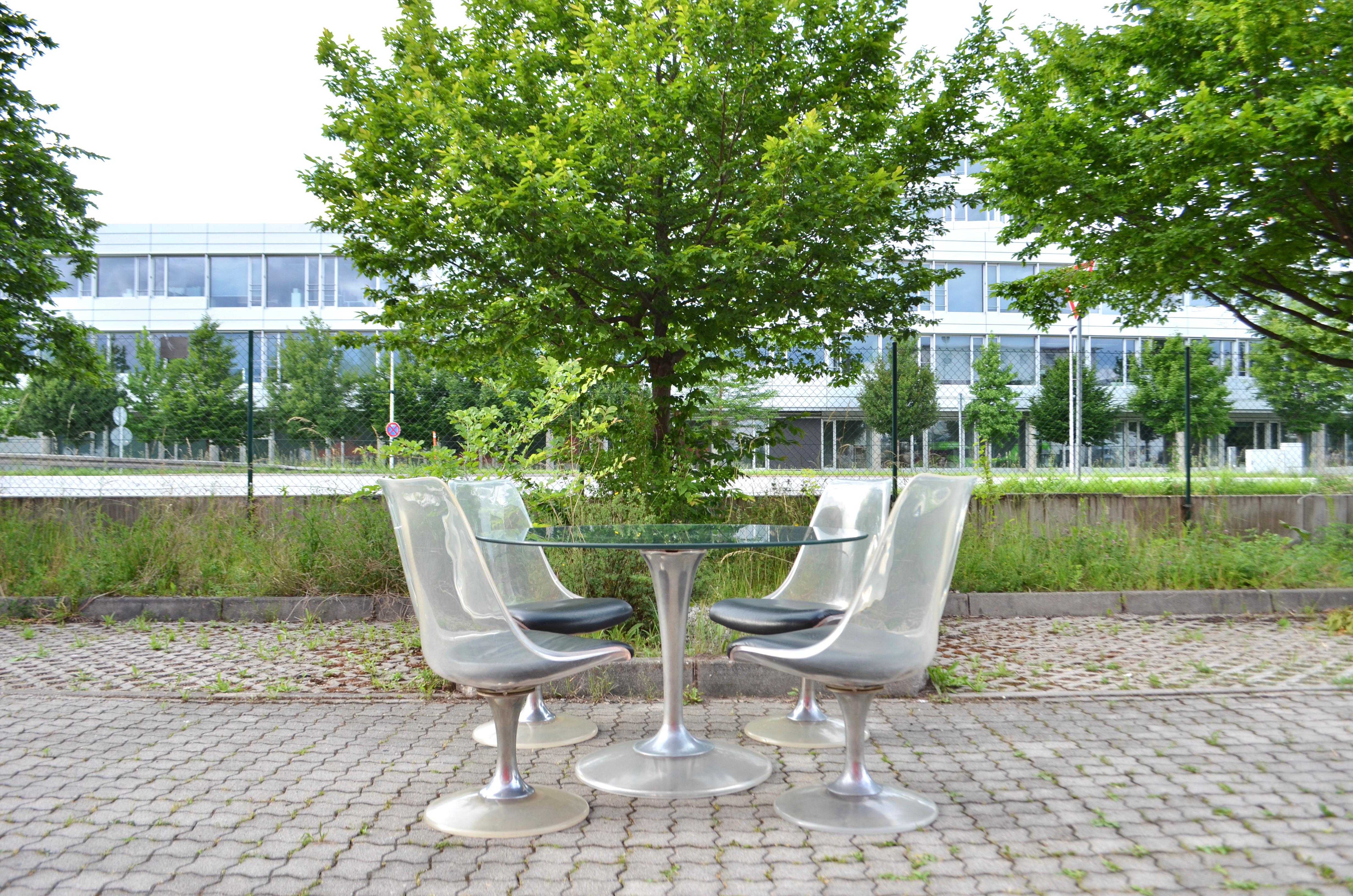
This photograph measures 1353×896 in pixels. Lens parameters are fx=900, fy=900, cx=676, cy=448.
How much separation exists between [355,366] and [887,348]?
6592mm

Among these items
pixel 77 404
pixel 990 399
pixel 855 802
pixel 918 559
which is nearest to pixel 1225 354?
pixel 990 399

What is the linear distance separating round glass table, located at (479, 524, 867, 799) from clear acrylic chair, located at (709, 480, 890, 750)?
330 mm

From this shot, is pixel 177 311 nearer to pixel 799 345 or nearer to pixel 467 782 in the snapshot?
pixel 799 345

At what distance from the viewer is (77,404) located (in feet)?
39.7

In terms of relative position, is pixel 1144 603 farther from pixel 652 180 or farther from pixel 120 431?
pixel 120 431

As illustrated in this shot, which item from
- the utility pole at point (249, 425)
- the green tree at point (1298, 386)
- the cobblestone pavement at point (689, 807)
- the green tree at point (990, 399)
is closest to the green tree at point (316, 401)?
the utility pole at point (249, 425)

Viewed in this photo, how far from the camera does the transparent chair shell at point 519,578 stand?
14.8ft

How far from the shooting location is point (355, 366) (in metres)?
11.1

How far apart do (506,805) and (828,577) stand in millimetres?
2100

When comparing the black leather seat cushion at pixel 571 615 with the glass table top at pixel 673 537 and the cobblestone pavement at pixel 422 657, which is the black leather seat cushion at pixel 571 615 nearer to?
the glass table top at pixel 673 537

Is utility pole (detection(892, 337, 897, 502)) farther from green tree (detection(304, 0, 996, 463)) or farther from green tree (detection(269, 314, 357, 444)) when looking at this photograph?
green tree (detection(269, 314, 357, 444))

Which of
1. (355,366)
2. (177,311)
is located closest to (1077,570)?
(355,366)

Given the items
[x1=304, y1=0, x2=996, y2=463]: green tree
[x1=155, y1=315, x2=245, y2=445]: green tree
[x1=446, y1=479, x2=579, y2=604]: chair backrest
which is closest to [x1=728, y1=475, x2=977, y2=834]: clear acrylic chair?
[x1=446, y1=479, x2=579, y2=604]: chair backrest

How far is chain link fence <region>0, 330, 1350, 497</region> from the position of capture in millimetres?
9734
